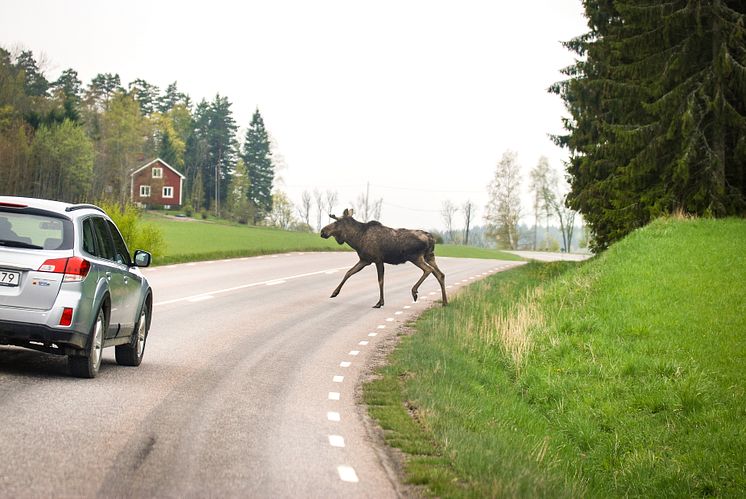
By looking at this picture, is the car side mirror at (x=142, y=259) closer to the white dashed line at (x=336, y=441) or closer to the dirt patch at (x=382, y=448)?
the dirt patch at (x=382, y=448)

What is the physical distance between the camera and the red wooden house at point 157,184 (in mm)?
122438

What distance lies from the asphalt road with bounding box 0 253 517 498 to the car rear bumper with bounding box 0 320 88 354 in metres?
0.42

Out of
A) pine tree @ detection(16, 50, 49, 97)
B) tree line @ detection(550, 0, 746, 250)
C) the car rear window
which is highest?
pine tree @ detection(16, 50, 49, 97)

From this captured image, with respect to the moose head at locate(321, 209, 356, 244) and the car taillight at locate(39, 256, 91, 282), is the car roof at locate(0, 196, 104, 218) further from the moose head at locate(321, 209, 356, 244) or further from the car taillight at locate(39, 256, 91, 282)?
the moose head at locate(321, 209, 356, 244)

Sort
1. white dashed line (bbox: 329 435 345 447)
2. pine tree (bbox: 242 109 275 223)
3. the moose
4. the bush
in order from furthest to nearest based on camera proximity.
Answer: pine tree (bbox: 242 109 275 223), the bush, the moose, white dashed line (bbox: 329 435 345 447)

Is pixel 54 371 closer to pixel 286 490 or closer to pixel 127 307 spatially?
pixel 127 307

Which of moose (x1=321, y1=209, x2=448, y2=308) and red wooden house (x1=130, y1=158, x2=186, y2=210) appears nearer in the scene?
moose (x1=321, y1=209, x2=448, y2=308)

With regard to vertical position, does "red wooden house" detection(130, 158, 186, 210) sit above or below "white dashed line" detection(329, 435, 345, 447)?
above

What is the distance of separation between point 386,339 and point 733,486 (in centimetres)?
842

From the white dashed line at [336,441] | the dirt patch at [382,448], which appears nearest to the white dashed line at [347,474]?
the dirt patch at [382,448]

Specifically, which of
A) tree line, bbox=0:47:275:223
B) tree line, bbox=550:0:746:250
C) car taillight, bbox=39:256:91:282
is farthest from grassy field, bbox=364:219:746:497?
tree line, bbox=0:47:275:223

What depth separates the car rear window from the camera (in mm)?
10508

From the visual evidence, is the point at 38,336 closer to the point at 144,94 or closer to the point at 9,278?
the point at 9,278

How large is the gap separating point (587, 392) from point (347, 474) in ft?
24.5
